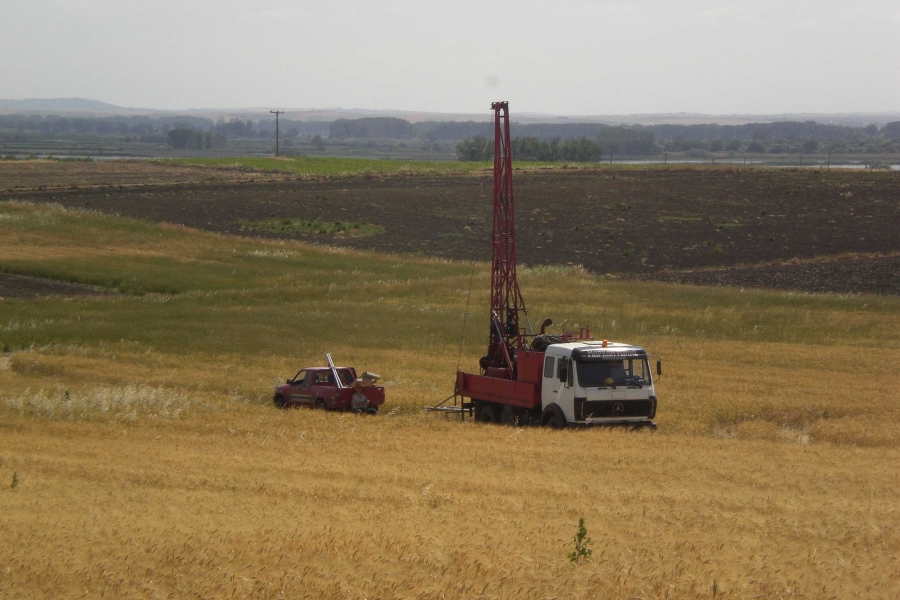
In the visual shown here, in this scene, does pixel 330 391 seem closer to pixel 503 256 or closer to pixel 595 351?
pixel 503 256

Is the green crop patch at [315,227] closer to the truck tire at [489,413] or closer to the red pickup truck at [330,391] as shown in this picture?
the red pickup truck at [330,391]

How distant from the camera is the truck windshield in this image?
72.1ft

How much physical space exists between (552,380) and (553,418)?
2.81 feet

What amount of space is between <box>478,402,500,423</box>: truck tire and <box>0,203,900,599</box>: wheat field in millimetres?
1094

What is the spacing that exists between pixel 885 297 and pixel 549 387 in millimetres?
32867

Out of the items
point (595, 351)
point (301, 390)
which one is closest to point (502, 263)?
point (595, 351)

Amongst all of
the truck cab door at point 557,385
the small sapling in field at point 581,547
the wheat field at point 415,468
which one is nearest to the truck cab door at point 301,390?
the wheat field at point 415,468

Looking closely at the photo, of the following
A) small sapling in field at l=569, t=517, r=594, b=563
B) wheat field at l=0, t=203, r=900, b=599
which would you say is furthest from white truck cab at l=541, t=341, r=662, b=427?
small sapling in field at l=569, t=517, r=594, b=563

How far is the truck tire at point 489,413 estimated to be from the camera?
24656 mm

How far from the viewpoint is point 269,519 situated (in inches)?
524

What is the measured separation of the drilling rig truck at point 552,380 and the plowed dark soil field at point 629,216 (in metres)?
31.5

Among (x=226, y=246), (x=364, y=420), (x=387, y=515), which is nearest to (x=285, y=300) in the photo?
(x=226, y=246)

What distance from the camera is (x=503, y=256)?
27.9 meters

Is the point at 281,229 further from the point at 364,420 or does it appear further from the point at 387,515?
the point at 387,515
